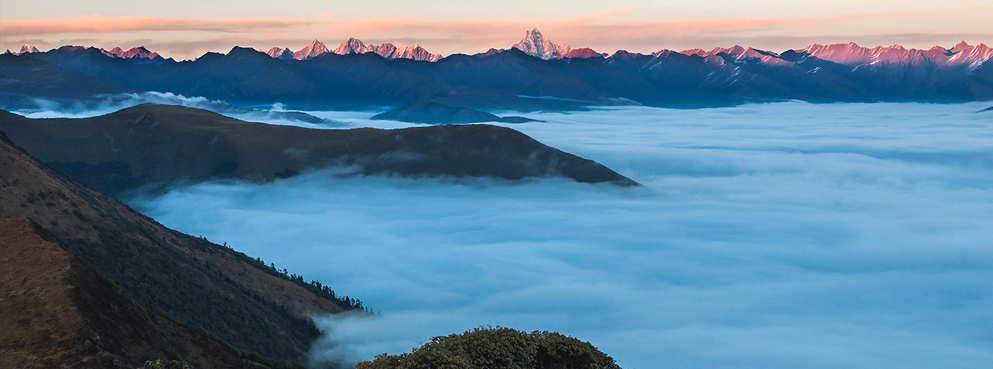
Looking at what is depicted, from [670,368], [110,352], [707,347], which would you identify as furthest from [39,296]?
[707,347]

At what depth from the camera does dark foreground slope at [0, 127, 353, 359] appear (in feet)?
243

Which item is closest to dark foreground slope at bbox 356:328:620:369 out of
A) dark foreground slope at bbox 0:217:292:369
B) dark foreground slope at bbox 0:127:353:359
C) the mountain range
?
the mountain range

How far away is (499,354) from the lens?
1484 inches

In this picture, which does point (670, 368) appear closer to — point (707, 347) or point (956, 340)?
point (707, 347)

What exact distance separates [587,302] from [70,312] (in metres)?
109

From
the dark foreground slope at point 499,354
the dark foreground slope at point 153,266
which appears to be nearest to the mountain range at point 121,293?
the dark foreground slope at point 153,266

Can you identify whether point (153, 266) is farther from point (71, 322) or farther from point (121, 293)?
point (71, 322)

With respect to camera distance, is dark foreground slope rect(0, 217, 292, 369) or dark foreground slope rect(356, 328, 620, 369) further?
dark foreground slope rect(0, 217, 292, 369)

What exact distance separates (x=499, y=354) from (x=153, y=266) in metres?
58.2

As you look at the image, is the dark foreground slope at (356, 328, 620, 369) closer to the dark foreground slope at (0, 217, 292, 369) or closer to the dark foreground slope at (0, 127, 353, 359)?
the dark foreground slope at (0, 217, 292, 369)

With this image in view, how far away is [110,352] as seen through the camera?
41344 millimetres

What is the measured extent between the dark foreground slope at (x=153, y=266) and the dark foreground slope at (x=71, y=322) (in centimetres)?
1426

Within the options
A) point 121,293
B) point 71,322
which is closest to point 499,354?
point 71,322

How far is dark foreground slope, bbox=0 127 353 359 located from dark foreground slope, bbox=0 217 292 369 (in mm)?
14259
